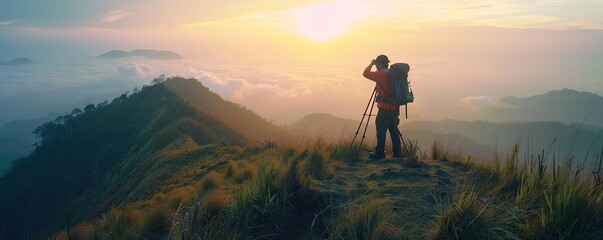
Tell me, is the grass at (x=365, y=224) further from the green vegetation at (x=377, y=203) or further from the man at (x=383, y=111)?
the man at (x=383, y=111)

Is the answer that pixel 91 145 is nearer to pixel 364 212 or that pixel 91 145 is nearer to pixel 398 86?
pixel 398 86

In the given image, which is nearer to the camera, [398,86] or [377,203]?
[377,203]

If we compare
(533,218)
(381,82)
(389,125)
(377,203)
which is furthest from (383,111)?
(533,218)

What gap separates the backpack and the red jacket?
9 centimetres

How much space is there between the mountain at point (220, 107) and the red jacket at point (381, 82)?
66.3 meters

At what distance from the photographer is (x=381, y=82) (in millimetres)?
10109

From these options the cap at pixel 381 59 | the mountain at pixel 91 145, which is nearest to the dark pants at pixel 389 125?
the cap at pixel 381 59

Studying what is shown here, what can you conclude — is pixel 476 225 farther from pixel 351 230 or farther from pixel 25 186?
pixel 25 186

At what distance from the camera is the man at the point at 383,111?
10094mm

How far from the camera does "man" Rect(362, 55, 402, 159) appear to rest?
10.1 m

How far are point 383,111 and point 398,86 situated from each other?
74 centimetres

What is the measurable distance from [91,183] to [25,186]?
1546cm

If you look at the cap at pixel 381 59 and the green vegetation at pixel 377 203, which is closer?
the green vegetation at pixel 377 203

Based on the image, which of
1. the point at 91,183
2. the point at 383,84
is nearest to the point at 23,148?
the point at 91,183
